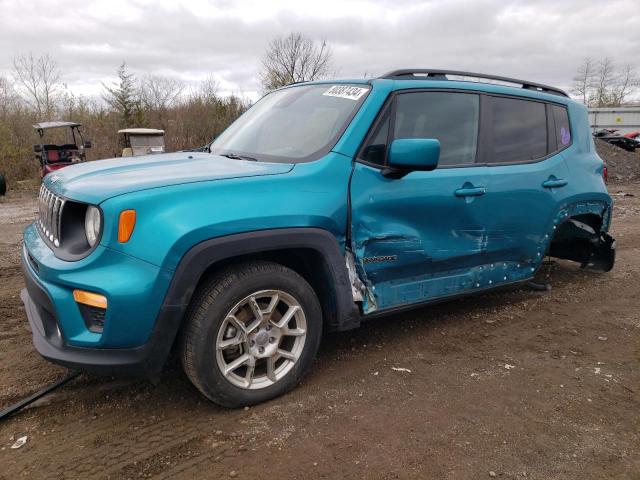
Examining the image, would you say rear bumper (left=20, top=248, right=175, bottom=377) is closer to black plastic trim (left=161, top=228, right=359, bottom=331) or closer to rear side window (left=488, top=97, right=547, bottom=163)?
black plastic trim (left=161, top=228, right=359, bottom=331)

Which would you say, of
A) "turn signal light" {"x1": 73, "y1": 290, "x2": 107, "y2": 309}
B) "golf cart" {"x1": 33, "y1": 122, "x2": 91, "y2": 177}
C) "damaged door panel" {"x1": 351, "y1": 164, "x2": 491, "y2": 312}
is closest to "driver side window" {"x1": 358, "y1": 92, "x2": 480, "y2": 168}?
"damaged door panel" {"x1": 351, "y1": 164, "x2": 491, "y2": 312}

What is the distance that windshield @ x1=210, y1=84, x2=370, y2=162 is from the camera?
10.2 feet

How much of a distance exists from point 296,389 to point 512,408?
124 cm

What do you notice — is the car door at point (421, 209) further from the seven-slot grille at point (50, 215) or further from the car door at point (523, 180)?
the seven-slot grille at point (50, 215)

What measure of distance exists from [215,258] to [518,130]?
9.06 feet

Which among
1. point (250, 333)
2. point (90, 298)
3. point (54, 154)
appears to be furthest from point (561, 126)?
point (54, 154)

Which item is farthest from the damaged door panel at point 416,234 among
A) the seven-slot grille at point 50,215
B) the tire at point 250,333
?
the seven-slot grille at point 50,215

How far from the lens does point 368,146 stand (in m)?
3.06

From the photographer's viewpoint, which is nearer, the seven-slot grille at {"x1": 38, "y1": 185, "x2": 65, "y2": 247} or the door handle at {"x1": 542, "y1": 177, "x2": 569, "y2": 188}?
the seven-slot grille at {"x1": 38, "y1": 185, "x2": 65, "y2": 247}

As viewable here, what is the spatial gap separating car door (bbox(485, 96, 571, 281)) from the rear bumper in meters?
2.44

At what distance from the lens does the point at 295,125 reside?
340cm

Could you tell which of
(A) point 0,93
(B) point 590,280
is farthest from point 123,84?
(B) point 590,280

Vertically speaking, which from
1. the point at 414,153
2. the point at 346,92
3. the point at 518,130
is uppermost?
the point at 346,92

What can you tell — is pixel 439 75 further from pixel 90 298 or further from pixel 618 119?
pixel 618 119
